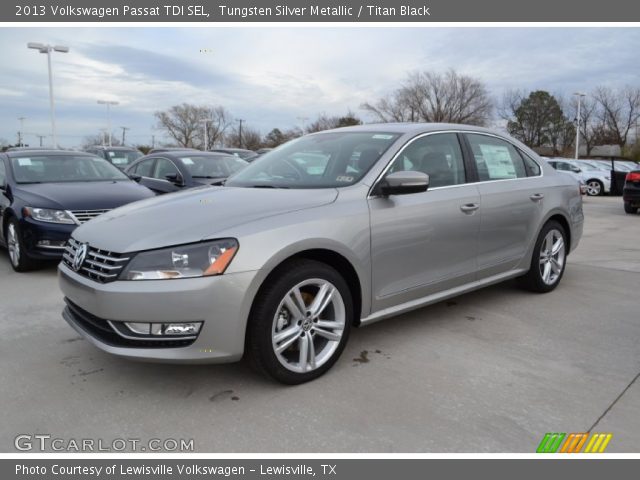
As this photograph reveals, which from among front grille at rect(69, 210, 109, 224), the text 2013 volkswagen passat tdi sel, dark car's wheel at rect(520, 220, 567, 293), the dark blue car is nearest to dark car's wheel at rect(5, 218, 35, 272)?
the dark blue car

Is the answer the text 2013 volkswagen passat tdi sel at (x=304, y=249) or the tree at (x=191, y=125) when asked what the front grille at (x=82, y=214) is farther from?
the tree at (x=191, y=125)

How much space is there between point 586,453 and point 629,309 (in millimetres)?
2624

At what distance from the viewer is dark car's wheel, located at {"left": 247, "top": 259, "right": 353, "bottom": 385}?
9.50 feet

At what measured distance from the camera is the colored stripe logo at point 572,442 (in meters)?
2.48

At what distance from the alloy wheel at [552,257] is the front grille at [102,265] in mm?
3687

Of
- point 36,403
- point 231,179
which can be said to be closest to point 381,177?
point 231,179

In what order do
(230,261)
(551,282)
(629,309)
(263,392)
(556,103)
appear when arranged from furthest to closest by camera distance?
(556,103)
(551,282)
(629,309)
(263,392)
(230,261)

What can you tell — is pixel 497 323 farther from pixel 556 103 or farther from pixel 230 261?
pixel 556 103

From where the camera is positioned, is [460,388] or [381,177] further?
[381,177]

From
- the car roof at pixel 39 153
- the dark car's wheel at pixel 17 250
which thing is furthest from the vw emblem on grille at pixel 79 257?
the car roof at pixel 39 153

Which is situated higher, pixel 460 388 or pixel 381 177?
pixel 381 177

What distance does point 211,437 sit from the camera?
102 inches

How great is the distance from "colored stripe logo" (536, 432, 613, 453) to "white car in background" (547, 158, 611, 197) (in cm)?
1972

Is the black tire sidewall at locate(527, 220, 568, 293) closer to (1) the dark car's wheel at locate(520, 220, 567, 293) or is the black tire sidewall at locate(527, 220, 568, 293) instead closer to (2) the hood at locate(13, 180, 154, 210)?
(1) the dark car's wheel at locate(520, 220, 567, 293)
